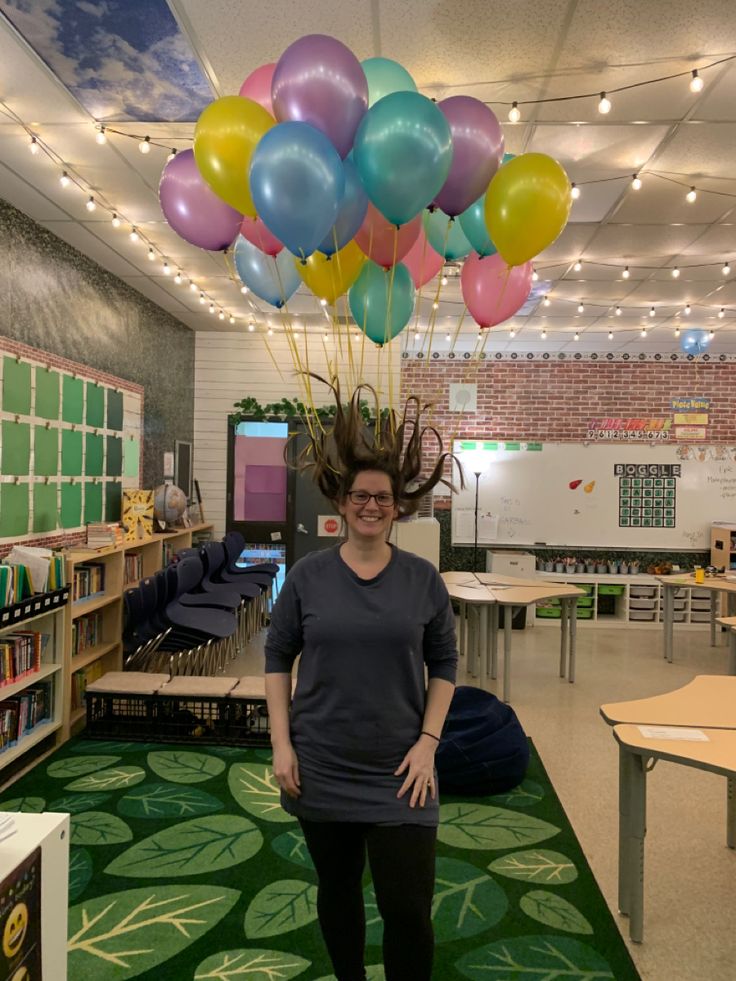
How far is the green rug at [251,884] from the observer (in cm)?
238

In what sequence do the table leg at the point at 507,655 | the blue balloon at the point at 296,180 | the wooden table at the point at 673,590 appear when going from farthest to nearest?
the wooden table at the point at 673,590 < the table leg at the point at 507,655 < the blue balloon at the point at 296,180

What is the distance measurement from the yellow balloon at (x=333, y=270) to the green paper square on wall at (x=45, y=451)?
2.64 metres

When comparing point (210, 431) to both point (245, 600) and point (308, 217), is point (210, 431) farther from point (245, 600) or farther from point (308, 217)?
point (308, 217)

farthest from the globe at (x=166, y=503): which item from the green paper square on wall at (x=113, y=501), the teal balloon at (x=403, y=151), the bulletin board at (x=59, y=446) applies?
the teal balloon at (x=403, y=151)

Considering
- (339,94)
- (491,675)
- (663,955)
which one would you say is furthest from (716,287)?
(663,955)

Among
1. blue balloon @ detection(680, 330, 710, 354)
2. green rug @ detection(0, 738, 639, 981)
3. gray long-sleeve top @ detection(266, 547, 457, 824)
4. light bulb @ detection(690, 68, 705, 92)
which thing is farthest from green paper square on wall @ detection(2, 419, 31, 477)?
Answer: blue balloon @ detection(680, 330, 710, 354)

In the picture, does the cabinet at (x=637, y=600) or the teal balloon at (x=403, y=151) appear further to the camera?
the cabinet at (x=637, y=600)

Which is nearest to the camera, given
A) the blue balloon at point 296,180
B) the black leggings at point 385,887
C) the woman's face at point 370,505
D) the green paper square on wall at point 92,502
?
the black leggings at point 385,887

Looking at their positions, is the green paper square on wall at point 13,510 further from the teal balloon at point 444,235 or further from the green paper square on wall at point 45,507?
the teal balloon at point 444,235

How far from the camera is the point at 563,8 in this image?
8.54 feet

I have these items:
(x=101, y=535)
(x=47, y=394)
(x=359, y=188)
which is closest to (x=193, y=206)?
(x=359, y=188)

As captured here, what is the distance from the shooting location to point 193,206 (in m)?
2.79

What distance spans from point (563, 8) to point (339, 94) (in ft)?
3.29

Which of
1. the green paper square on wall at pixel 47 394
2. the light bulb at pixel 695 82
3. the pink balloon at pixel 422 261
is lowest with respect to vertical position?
the green paper square on wall at pixel 47 394
